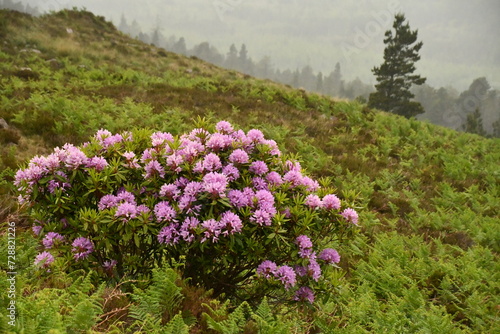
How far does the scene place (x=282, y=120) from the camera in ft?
48.2

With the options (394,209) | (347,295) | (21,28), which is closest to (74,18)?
(21,28)

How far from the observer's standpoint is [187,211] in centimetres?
328

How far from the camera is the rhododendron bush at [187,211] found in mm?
3266

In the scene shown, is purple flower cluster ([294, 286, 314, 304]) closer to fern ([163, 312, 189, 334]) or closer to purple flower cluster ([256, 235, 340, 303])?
purple flower cluster ([256, 235, 340, 303])

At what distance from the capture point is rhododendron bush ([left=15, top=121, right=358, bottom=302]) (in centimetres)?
327

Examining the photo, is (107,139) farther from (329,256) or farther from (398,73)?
(398,73)

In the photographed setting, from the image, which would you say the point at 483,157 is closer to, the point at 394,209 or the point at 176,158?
the point at 394,209

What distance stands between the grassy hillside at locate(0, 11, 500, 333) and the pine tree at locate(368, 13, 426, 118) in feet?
104

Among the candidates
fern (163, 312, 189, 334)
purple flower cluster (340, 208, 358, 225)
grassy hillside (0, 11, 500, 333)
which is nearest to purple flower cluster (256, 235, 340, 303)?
grassy hillside (0, 11, 500, 333)

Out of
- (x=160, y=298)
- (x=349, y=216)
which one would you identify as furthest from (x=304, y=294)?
(x=160, y=298)

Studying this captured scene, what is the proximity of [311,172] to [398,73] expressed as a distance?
144 feet

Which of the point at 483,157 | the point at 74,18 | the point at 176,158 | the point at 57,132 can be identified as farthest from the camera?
the point at 74,18

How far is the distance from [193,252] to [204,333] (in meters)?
0.95

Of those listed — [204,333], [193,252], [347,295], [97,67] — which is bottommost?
[347,295]
